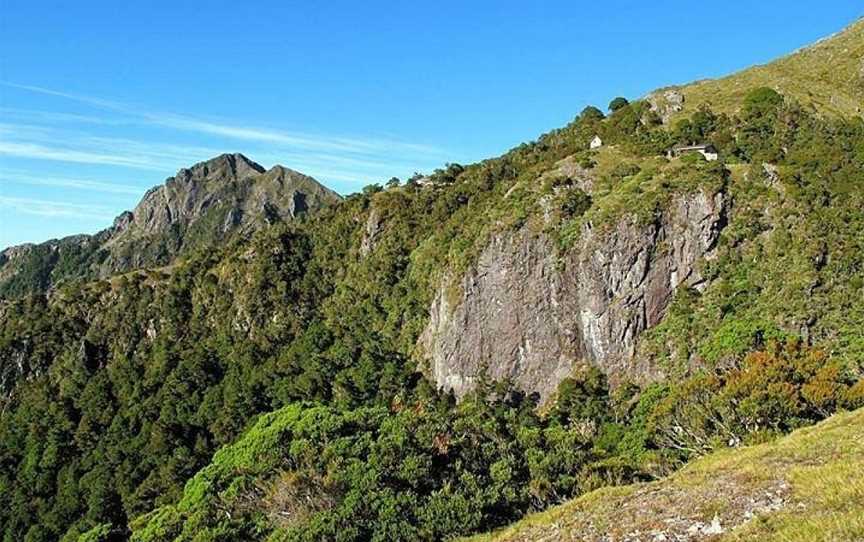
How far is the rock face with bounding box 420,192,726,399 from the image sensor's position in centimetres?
7606

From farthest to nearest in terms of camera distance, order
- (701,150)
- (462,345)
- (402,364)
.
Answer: (402,364) < (462,345) < (701,150)

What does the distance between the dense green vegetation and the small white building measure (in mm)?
2200

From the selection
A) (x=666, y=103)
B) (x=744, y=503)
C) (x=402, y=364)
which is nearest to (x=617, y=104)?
(x=666, y=103)

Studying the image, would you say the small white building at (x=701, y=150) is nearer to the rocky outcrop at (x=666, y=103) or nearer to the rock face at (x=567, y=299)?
the rocky outcrop at (x=666, y=103)

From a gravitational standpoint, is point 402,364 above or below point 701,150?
below

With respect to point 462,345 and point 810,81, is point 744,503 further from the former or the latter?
point 810,81

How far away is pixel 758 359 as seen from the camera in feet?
189

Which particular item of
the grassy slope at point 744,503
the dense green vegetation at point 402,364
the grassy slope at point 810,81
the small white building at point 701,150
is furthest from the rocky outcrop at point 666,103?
the grassy slope at point 744,503

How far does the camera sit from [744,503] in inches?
793

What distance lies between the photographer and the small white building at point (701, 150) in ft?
277

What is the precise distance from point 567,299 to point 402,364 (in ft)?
97.3

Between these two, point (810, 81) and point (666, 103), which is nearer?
point (666, 103)

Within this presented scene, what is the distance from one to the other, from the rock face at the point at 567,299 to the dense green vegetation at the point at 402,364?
7.50 feet

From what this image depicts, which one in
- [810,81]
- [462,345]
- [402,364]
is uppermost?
[810,81]
